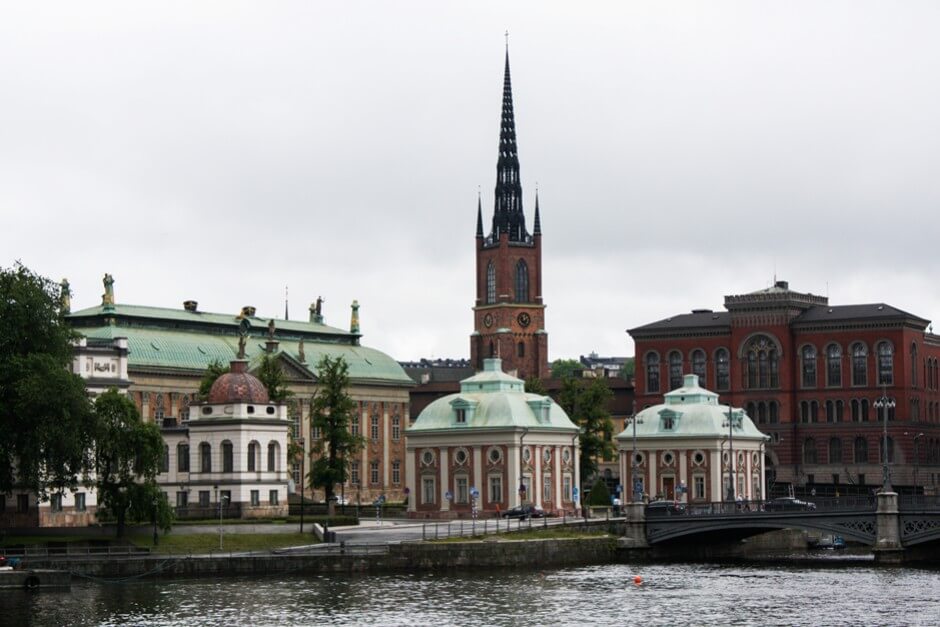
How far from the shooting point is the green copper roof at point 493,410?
15438 centimetres

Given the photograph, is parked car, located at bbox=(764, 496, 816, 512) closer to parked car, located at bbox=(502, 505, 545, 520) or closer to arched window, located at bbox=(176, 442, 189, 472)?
parked car, located at bbox=(502, 505, 545, 520)

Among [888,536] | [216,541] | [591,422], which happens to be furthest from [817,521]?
[591,422]

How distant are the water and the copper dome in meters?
25.4

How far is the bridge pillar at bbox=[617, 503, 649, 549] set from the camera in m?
130

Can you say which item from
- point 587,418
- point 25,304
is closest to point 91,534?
point 25,304

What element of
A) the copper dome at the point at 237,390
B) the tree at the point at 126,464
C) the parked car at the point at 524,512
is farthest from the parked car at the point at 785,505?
the tree at the point at 126,464

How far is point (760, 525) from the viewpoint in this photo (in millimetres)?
124125

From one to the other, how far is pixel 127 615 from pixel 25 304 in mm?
31640

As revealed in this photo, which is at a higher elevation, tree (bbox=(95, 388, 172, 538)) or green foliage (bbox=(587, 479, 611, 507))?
tree (bbox=(95, 388, 172, 538))

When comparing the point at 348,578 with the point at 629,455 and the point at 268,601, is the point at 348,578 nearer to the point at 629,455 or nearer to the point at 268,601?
the point at 268,601

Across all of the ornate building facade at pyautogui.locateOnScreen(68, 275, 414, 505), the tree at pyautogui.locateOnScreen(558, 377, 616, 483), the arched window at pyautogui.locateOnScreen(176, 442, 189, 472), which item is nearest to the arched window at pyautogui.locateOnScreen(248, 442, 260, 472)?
the arched window at pyautogui.locateOnScreen(176, 442, 189, 472)

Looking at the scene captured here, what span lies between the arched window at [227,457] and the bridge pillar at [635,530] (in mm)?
26017

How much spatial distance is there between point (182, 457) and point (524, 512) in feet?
79.2

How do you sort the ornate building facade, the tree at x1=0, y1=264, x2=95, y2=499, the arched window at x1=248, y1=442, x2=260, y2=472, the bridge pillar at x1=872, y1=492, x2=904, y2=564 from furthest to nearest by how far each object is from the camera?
the ornate building facade < the arched window at x1=248, y1=442, x2=260, y2=472 < the bridge pillar at x1=872, y1=492, x2=904, y2=564 < the tree at x1=0, y1=264, x2=95, y2=499
